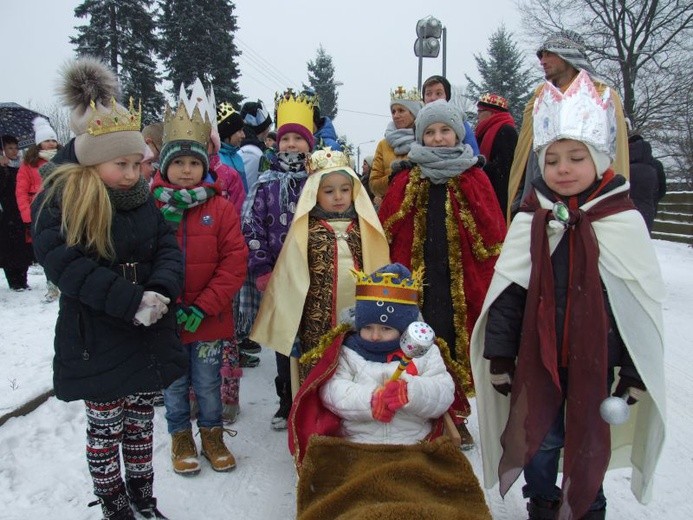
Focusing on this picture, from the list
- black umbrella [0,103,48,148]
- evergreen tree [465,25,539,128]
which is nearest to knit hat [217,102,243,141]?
black umbrella [0,103,48,148]

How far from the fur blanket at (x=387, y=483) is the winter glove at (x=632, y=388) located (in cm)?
74

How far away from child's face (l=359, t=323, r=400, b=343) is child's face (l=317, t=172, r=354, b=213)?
3.27 ft

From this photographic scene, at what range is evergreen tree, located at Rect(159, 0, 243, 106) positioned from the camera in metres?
21.8

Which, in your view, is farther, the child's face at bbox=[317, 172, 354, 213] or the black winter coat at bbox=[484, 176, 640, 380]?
the child's face at bbox=[317, 172, 354, 213]

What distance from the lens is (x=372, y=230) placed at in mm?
3422

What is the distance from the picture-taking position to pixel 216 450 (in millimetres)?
3254

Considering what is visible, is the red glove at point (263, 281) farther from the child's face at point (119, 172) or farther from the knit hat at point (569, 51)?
the knit hat at point (569, 51)

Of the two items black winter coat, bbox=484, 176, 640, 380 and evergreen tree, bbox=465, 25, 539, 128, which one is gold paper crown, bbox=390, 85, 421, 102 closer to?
black winter coat, bbox=484, 176, 640, 380

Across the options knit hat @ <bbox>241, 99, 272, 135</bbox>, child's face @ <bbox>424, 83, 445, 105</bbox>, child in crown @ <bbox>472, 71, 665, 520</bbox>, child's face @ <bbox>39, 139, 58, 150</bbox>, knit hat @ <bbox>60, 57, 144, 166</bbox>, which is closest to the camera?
child in crown @ <bbox>472, 71, 665, 520</bbox>

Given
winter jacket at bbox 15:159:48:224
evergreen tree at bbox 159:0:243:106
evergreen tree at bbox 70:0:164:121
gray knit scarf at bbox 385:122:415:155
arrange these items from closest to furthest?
gray knit scarf at bbox 385:122:415:155 < winter jacket at bbox 15:159:48:224 < evergreen tree at bbox 70:0:164:121 < evergreen tree at bbox 159:0:243:106

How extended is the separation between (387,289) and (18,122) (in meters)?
10.5

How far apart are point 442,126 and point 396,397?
1832 millimetres

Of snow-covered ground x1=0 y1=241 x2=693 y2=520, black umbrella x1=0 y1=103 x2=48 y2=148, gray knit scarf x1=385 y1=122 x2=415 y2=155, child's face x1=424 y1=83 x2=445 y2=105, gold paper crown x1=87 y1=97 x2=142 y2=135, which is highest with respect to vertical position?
black umbrella x1=0 y1=103 x2=48 y2=148

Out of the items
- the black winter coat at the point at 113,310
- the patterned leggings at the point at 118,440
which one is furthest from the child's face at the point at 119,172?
the patterned leggings at the point at 118,440
